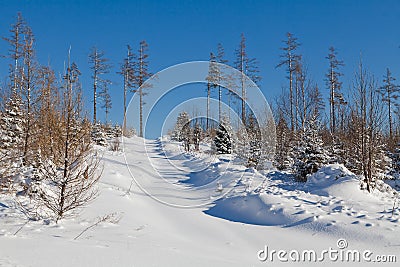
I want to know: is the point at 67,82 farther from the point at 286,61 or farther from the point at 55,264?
the point at 286,61

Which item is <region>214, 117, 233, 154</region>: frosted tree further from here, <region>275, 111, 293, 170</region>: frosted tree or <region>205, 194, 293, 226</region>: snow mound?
<region>205, 194, 293, 226</region>: snow mound

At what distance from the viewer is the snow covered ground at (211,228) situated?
14.4 feet

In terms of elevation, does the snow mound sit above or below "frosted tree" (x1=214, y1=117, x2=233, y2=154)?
below

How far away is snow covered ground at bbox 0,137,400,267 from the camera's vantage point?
438 cm

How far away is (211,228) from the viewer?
704 centimetres

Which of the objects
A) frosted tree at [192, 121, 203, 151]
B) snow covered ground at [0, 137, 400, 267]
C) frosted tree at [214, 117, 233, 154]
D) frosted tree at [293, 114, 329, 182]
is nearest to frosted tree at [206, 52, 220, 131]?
frosted tree at [192, 121, 203, 151]

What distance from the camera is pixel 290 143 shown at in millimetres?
16531

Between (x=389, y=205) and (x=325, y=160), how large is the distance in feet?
17.3

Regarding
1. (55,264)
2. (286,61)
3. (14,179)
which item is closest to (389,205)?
(55,264)

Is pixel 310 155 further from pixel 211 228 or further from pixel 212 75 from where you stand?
pixel 212 75

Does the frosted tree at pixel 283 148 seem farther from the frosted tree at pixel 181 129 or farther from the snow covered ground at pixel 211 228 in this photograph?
the frosted tree at pixel 181 129

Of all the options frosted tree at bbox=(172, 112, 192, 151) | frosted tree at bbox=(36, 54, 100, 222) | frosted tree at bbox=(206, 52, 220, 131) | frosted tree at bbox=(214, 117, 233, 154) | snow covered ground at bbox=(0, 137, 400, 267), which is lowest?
snow covered ground at bbox=(0, 137, 400, 267)

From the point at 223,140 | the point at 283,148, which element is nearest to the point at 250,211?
the point at 283,148

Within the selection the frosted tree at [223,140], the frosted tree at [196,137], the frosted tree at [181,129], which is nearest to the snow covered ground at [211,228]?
the frosted tree at [223,140]
